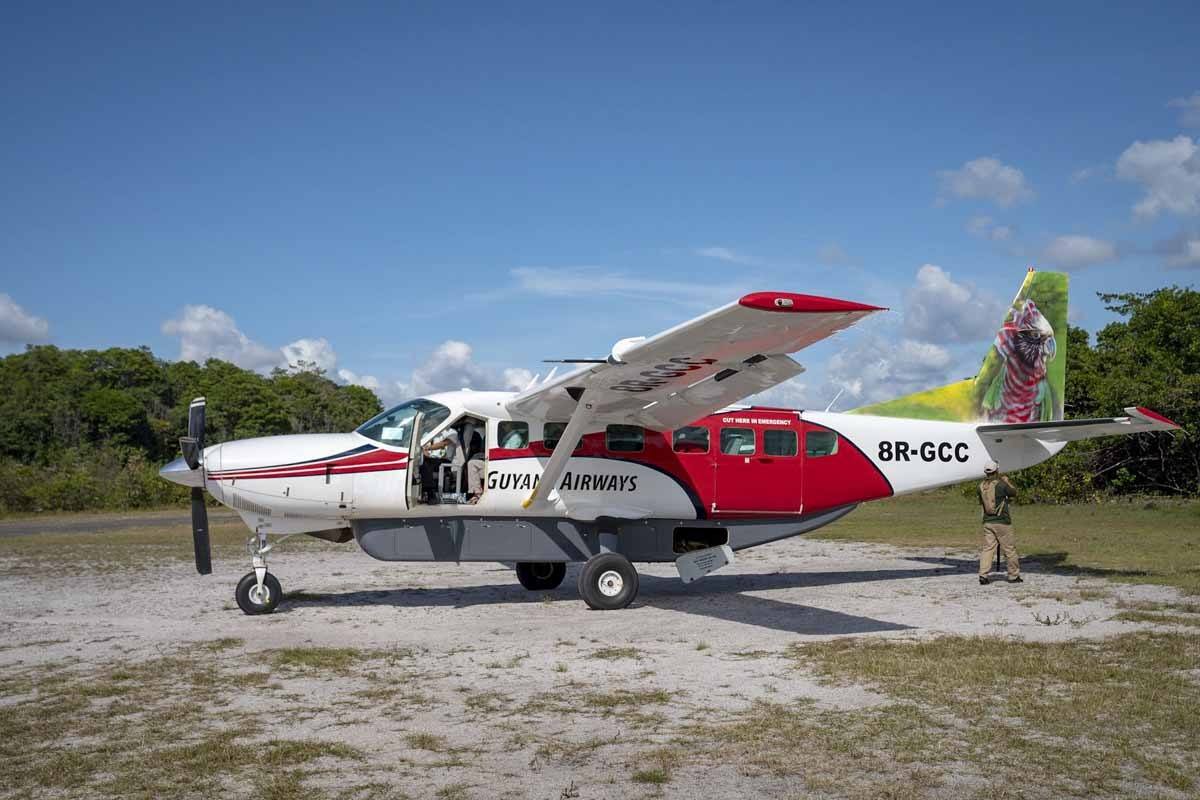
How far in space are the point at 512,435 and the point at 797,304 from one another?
511 cm

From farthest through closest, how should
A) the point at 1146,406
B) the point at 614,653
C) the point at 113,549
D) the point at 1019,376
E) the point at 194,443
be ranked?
1. the point at 1146,406
2. the point at 113,549
3. the point at 1019,376
4. the point at 194,443
5. the point at 614,653

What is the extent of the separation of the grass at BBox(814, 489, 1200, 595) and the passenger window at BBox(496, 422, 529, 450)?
8353mm

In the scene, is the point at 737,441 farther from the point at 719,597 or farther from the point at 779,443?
the point at 719,597

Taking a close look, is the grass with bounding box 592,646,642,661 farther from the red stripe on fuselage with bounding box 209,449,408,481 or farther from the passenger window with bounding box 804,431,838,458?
the passenger window with bounding box 804,431,838,458

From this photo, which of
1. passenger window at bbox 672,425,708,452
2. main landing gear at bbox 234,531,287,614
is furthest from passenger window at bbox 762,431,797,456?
main landing gear at bbox 234,531,287,614

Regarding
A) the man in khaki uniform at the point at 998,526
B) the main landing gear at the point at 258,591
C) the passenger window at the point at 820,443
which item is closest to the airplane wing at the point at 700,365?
the passenger window at the point at 820,443

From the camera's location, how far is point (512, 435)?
11.8 metres

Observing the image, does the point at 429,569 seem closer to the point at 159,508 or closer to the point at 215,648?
the point at 215,648

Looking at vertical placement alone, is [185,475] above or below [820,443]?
below

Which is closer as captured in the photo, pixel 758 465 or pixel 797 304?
pixel 797 304

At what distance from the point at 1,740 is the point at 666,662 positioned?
5.03 metres

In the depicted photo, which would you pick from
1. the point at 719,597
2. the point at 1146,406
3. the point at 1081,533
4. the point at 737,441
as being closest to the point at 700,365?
the point at 737,441

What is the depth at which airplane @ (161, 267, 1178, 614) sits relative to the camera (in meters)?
10.9

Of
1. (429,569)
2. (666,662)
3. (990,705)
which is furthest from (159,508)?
(990,705)
